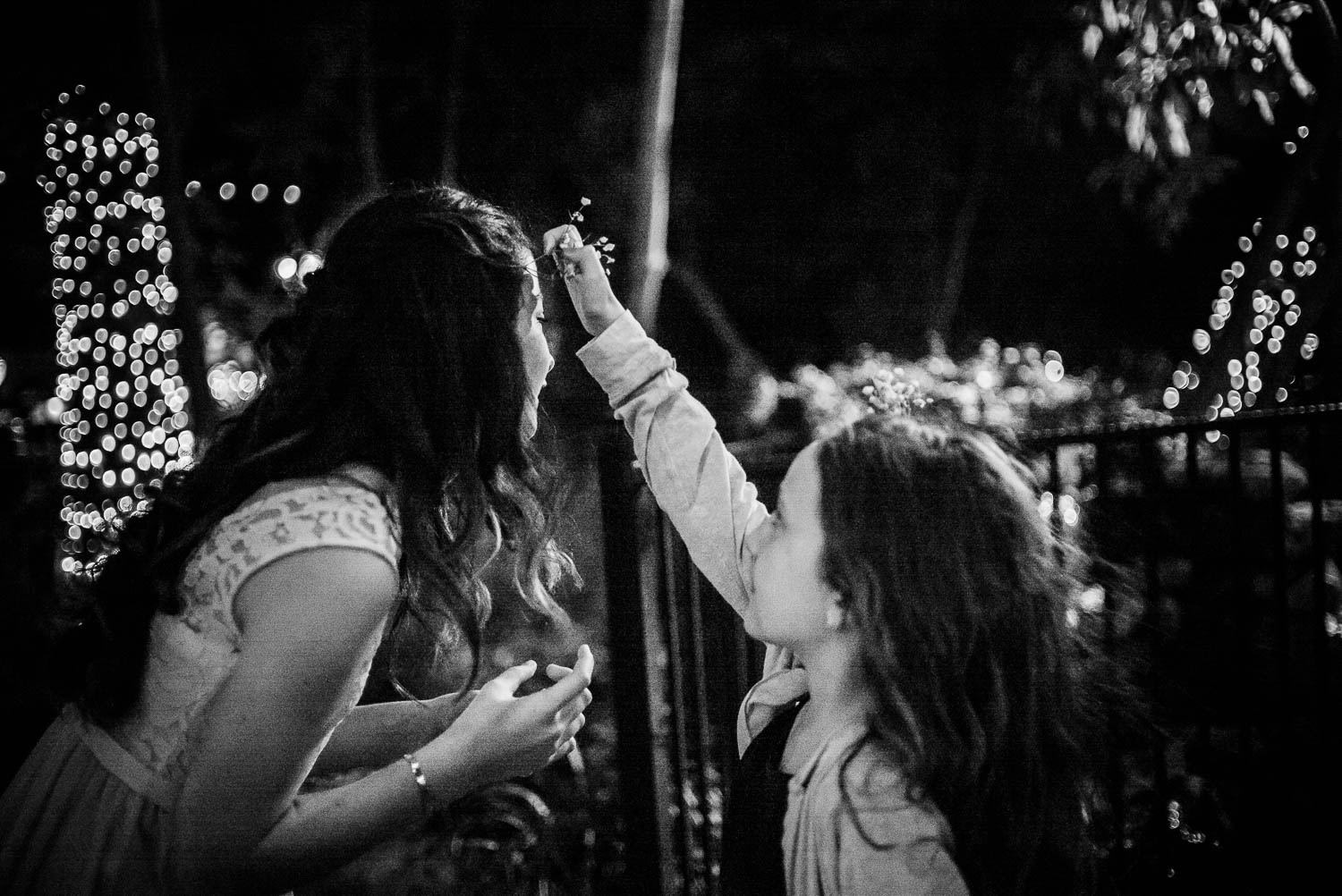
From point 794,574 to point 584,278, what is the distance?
0.69 meters

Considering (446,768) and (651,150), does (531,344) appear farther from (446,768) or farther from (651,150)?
(651,150)

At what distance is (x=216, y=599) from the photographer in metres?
1.44

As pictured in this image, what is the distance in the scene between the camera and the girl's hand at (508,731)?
5.14 feet

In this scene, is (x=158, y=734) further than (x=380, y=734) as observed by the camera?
No

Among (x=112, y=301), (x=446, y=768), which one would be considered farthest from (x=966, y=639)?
(x=112, y=301)

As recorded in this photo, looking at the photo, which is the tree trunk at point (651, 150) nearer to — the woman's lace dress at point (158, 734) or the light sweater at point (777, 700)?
the light sweater at point (777, 700)

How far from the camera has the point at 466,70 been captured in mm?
4383

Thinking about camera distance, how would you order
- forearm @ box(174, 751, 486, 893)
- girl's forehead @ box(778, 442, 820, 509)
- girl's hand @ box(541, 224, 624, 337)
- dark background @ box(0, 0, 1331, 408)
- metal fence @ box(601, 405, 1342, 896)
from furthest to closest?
dark background @ box(0, 0, 1331, 408)
metal fence @ box(601, 405, 1342, 896)
girl's hand @ box(541, 224, 624, 337)
girl's forehead @ box(778, 442, 820, 509)
forearm @ box(174, 751, 486, 893)

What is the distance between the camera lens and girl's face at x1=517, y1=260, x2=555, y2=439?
5.75ft

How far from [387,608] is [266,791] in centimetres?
27

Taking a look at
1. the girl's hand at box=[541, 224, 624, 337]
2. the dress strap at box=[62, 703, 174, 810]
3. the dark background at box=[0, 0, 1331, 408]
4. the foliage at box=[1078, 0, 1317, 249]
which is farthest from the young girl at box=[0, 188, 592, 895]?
the foliage at box=[1078, 0, 1317, 249]

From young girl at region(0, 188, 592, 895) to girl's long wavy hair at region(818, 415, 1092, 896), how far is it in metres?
0.50

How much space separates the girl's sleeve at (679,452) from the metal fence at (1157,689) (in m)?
0.28

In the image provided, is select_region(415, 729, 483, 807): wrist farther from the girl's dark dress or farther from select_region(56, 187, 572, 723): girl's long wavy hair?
the girl's dark dress
